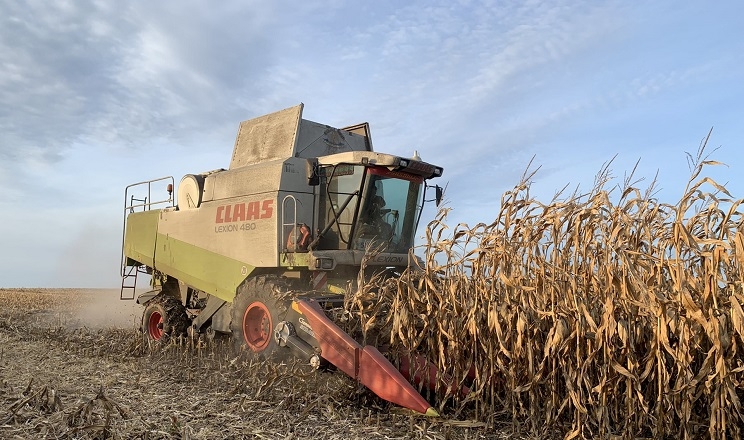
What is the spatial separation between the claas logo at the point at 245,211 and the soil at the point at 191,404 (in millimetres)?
1745

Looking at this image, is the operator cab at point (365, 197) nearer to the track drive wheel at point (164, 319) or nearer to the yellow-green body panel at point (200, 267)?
the yellow-green body panel at point (200, 267)

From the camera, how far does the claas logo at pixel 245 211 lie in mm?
6733

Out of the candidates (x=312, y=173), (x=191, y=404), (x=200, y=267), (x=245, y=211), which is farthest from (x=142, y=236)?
(x=191, y=404)

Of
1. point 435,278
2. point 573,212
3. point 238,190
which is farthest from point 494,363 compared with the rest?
point 238,190

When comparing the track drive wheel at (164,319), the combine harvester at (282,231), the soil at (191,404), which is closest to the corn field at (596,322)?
the soil at (191,404)

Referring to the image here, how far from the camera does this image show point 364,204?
21.6 feet

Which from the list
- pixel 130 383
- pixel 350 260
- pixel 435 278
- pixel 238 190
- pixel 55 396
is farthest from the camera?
pixel 238 190

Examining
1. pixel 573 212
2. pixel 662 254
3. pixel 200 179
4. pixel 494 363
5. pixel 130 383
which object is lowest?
pixel 130 383

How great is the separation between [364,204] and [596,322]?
365 cm

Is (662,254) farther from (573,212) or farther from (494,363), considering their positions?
(494,363)

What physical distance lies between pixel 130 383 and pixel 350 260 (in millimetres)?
2714

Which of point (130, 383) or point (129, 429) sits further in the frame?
point (130, 383)

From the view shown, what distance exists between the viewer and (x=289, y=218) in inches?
262

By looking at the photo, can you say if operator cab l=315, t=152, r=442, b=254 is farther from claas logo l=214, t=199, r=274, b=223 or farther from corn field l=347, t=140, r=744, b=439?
corn field l=347, t=140, r=744, b=439
